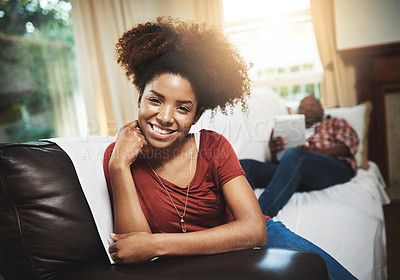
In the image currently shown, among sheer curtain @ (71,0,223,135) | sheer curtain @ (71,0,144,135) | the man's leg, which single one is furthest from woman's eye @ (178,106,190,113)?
sheer curtain @ (71,0,144,135)

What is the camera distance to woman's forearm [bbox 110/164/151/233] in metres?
0.75

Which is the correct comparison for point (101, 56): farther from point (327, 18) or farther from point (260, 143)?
point (327, 18)

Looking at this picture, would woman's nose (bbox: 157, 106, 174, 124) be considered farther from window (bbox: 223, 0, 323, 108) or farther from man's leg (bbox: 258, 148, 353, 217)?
window (bbox: 223, 0, 323, 108)

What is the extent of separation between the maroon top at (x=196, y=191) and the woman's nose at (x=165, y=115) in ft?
0.49

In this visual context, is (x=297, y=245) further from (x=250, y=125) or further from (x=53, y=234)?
(x=250, y=125)

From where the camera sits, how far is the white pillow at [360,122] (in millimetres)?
1869

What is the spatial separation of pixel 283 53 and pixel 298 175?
1237 millimetres

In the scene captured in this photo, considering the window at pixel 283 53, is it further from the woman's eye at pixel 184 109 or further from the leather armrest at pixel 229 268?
the leather armrest at pixel 229 268

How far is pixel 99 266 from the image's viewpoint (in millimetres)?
711

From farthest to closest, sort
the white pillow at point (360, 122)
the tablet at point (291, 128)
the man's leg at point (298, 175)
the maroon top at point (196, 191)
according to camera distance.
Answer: the white pillow at point (360, 122), the tablet at point (291, 128), the man's leg at point (298, 175), the maroon top at point (196, 191)

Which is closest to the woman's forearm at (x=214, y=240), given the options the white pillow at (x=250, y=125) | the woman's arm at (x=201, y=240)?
the woman's arm at (x=201, y=240)

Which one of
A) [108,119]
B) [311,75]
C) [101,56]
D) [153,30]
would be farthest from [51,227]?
[311,75]

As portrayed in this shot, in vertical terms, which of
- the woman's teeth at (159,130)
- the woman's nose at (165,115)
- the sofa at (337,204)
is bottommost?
the sofa at (337,204)

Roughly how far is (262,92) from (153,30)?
4.09 feet
